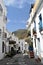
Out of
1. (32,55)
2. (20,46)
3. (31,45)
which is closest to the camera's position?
(32,55)

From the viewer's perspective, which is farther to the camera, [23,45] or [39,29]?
[23,45]

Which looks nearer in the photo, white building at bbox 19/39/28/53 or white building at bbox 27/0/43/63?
white building at bbox 27/0/43/63

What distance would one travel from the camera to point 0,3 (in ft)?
118

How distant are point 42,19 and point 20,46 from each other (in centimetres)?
6888

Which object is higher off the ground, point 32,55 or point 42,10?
point 42,10

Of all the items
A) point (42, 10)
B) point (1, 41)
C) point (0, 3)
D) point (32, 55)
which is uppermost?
point (0, 3)

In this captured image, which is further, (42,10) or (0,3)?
(0,3)

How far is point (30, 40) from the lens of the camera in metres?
39.9

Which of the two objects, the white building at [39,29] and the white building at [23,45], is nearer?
the white building at [39,29]

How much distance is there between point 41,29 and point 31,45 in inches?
586

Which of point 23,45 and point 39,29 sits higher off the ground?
point 39,29

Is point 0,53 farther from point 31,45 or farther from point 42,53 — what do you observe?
point 42,53

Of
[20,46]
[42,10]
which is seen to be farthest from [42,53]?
[20,46]

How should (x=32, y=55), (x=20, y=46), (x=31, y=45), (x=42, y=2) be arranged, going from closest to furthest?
(x=42, y=2)
(x=32, y=55)
(x=31, y=45)
(x=20, y=46)
